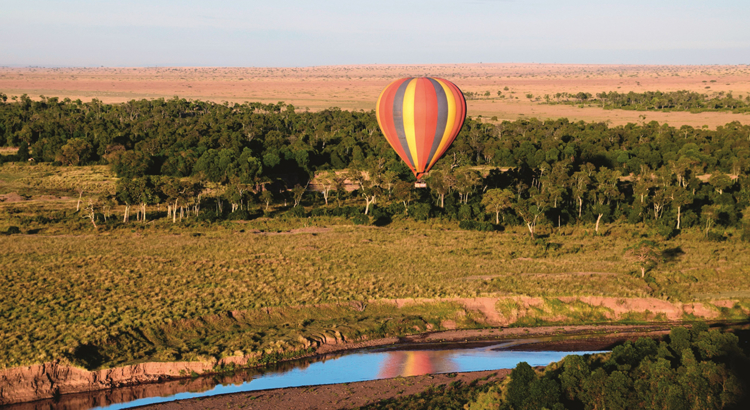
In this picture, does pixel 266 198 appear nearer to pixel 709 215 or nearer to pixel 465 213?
pixel 465 213

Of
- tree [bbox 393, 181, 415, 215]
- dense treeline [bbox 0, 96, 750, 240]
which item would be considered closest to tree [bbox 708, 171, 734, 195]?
dense treeline [bbox 0, 96, 750, 240]

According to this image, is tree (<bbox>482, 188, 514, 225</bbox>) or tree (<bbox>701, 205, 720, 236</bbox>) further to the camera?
tree (<bbox>482, 188, 514, 225</bbox>)

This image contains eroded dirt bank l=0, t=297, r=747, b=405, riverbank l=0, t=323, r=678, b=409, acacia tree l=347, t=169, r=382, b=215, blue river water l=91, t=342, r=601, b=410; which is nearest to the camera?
riverbank l=0, t=323, r=678, b=409

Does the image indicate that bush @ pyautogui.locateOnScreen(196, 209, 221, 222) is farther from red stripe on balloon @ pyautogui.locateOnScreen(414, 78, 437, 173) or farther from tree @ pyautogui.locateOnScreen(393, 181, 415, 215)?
red stripe on balloon @ pyautogui.locateOnScreen(414, 78, 437, 173)

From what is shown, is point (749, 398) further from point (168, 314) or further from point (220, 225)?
point (220, 225)

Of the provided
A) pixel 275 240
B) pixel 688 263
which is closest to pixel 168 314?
pixel 275 240

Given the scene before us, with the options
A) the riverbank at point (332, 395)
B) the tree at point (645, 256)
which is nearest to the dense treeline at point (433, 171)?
the tree at point (645, 256)
